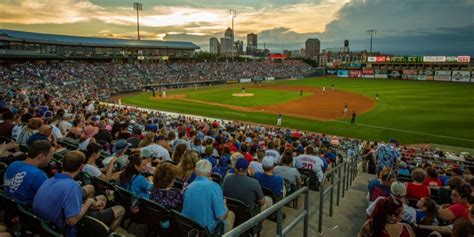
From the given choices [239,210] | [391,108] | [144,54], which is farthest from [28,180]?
[144,54]

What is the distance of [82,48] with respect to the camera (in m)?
69.4

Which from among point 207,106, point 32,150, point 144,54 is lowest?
point 207,106

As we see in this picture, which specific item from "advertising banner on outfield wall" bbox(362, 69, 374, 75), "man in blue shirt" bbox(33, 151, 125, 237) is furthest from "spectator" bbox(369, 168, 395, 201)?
"advertising banner on outfield wall" bbox(362, 69, 374, 75)

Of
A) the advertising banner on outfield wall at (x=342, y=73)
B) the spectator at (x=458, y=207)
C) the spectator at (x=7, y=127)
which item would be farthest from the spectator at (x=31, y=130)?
the advertising banner on outfield wall at (x=342, y=73)

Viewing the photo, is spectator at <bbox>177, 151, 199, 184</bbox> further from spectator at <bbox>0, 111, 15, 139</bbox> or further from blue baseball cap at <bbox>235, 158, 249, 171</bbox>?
spectator at <bbox>0, 111, 15, 139</bbox>

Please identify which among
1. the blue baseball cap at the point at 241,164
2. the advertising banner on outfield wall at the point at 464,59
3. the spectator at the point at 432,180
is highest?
the advertising banner on outfield wall at the point at 464,59

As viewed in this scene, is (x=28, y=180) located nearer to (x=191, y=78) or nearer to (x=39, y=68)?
(x=39, y=68)

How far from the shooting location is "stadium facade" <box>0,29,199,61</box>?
173 ft

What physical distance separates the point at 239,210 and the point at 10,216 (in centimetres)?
351

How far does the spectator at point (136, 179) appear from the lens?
15.9ft

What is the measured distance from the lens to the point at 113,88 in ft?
175

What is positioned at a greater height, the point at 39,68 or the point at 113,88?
the point at 39,68

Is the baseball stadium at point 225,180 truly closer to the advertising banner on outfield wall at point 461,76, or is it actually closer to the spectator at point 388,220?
the spectator at point 388,220

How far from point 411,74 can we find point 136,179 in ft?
315
